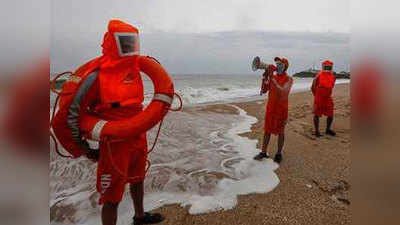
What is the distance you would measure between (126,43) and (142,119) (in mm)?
255

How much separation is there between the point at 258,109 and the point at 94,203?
117 cm

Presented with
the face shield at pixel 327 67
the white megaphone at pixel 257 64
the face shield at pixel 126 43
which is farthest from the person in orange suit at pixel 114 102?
the face shield at pixel 327 67

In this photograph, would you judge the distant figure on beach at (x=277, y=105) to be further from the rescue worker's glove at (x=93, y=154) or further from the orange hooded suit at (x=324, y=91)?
the rescue worker's glove at (x=93, y=154)

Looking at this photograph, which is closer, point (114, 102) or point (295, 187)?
point (114, 102)

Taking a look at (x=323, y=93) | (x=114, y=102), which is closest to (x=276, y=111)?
(x=323, y=93)

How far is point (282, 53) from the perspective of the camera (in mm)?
1541

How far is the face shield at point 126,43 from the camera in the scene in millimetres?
944

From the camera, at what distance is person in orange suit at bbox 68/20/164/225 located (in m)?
0.95

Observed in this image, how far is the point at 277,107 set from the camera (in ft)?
5.82

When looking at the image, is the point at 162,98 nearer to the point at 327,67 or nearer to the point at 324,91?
the point at 327,67

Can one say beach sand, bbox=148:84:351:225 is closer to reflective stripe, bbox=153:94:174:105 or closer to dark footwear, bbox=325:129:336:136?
dark footwear, bbox=325:129:336:136

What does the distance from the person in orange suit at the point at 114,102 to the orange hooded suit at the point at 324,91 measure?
95cm

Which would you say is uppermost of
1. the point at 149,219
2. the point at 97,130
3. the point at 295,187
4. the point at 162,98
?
the point at 162,98

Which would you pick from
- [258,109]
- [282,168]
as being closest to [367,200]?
[282,168]
